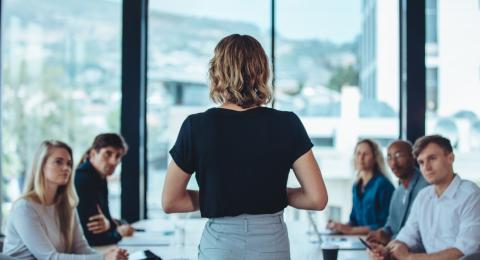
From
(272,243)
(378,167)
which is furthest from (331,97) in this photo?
(272,243)

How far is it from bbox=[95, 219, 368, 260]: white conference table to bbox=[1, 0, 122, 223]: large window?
47.1 inches

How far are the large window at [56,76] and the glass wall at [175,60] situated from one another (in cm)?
30

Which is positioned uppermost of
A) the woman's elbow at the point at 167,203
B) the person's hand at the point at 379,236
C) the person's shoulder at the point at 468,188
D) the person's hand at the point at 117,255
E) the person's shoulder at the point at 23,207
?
the woman's elbow at the point at 167,203

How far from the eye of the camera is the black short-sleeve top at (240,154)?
1750 millimetres

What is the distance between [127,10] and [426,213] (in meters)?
2.92

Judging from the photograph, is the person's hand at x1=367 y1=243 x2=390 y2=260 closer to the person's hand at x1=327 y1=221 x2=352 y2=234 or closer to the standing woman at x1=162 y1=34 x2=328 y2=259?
the person's hand at x1=327 y1=221 x2=352 y2=234

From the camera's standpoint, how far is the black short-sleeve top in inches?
68.9

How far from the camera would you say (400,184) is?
4.05m

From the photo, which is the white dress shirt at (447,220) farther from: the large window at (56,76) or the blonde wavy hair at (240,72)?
the large window at (56,76)

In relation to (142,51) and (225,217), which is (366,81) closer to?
(142,51)

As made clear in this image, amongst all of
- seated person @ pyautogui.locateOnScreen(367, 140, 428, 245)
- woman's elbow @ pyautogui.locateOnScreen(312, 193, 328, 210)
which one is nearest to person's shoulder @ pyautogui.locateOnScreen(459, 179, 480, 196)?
seated person @ pyautogui.locateOnScreen(367, 140, 428, 245)

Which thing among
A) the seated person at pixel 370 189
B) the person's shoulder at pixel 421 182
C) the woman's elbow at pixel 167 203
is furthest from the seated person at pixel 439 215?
the woman's elbow at pixel 167 203

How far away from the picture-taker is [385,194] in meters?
4.29

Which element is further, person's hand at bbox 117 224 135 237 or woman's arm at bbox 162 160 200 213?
person's hand at bbox 117 224 135 237
